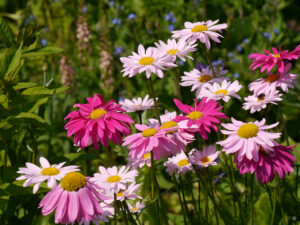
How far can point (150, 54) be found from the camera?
3.51 feet

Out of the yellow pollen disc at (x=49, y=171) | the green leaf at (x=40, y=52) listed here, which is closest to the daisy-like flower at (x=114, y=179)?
the yellow pollen disc at (x=49, y=171)

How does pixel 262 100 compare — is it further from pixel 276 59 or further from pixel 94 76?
pixel 94 76

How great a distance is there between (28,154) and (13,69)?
0.55 m

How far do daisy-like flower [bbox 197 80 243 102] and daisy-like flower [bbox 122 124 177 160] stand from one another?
0.27m

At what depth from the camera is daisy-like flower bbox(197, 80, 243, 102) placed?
3.78ft

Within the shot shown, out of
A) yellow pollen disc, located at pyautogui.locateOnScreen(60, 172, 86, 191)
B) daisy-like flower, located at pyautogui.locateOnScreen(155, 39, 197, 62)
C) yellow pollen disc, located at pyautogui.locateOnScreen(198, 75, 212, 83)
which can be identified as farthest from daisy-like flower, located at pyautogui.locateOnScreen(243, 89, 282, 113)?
yellow pollen disc, located at pyautogui.locateOnScreen(60, 172, 86, 191)

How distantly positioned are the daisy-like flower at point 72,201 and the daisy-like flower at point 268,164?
334 millimetres

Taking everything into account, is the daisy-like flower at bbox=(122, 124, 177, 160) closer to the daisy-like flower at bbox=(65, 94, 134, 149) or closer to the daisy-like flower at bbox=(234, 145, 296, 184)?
the daisy-like flower at bbox=(65, 94, 134, 149)

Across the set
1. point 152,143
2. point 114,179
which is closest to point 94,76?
point 114,179

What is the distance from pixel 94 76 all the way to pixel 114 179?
2.10 metres

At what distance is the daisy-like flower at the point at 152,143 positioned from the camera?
0.89m

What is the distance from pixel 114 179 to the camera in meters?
1.00

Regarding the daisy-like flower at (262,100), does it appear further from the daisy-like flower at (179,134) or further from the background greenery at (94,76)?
the daisy-like flower at (179,134)

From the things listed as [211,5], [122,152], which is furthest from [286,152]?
[211,5]
